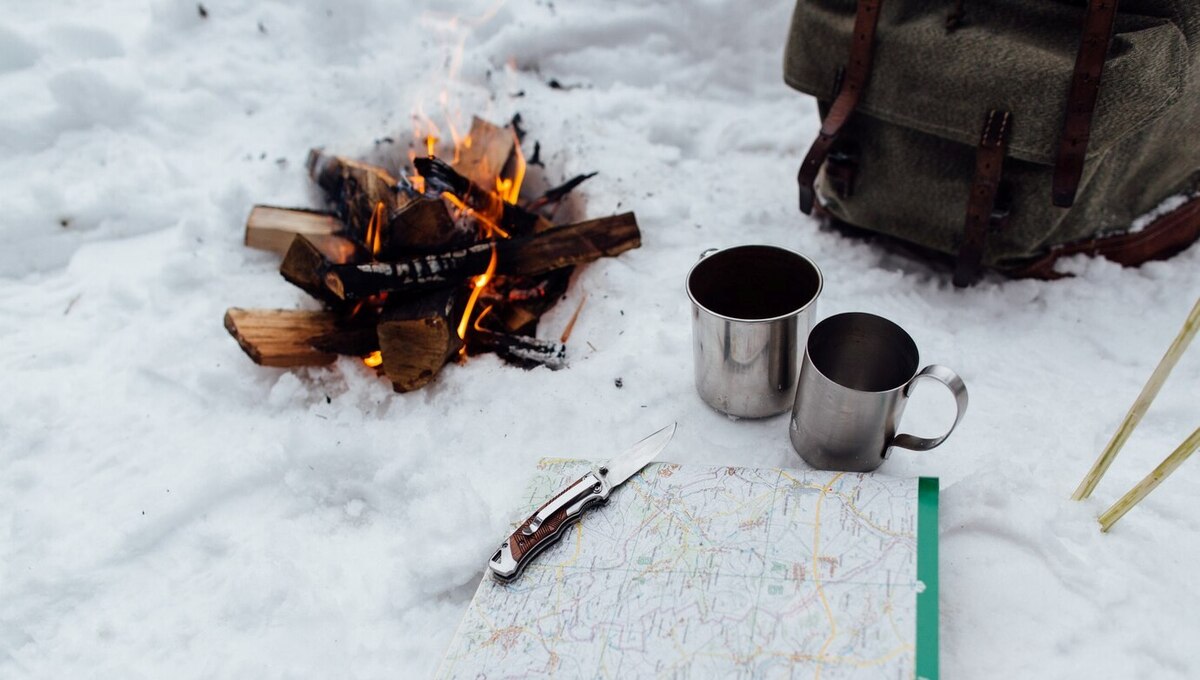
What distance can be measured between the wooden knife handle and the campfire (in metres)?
0.62

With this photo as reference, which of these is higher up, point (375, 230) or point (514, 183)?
point (375, 230)

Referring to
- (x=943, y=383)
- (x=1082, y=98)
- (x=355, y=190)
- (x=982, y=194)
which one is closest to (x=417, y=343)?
(x=355, y=190)

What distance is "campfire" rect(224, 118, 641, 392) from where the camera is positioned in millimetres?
2176

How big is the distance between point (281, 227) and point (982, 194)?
2261mm

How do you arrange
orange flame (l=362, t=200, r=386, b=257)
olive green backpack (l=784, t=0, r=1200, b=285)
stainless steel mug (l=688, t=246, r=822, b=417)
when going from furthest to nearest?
orange flame (l=362, t=200, r=386, b=257) < olive green backpack (l=784, t=0, r=1200, b=285) < stainless steel mug (l=688, t=246, r=822, b=417)

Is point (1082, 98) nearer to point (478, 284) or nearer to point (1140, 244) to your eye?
point (1140, 244)

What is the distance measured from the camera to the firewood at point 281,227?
259cm

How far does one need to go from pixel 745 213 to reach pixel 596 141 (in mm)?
663

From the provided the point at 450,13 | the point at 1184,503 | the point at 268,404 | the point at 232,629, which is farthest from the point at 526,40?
the point at 1184,503

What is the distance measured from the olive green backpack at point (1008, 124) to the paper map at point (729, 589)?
1044 millimetres

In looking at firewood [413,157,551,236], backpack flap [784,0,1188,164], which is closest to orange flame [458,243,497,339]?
firewood [413,157,551,236]

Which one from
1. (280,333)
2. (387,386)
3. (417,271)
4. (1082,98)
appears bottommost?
(387,386)

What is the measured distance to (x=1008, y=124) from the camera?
197 centimetres

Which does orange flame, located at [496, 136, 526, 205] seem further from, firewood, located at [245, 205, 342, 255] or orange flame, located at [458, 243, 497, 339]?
firewood, located at [245, 205, 342, 255]
